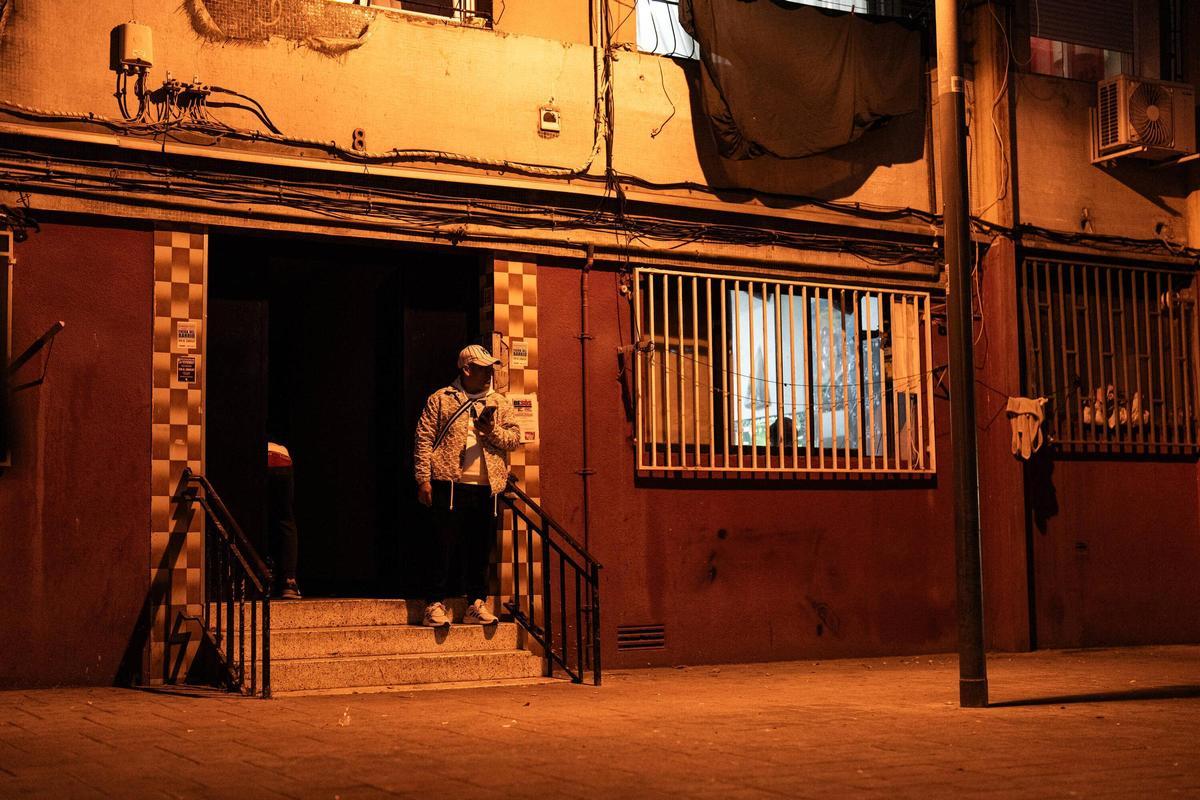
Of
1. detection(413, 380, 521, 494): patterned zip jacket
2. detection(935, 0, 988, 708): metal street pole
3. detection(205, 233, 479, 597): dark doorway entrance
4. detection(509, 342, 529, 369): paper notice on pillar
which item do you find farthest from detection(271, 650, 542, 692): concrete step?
detection(935, 0, 988, 708): metal street pole

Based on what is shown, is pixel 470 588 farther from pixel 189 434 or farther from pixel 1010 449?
pixel 1010 449

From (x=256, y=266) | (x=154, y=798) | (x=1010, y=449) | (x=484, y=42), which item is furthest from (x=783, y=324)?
(x=154, y=798)

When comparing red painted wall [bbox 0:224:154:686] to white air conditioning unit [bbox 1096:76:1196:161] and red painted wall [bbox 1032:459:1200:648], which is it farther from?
white air conditioning unit [bbox 1096:76:1196:161]

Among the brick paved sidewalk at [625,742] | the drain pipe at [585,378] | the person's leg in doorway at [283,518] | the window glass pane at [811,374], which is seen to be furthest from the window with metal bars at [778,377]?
the person's leg in doorway at [283,518]

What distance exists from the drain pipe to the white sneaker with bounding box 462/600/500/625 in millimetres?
1075

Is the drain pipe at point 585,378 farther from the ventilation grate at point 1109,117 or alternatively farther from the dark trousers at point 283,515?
the ventilation grate at point 1109,117

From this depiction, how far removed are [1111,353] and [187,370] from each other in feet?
27.4

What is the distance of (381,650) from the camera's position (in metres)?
9.66

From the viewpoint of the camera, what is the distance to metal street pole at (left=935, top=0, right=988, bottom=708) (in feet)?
27.0

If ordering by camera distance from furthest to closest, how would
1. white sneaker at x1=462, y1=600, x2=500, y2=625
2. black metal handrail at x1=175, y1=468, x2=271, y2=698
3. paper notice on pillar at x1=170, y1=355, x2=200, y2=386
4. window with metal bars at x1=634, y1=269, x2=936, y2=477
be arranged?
window with metal bars at x1=634, y1=269, x2=936, y2=477
white sneaker at x1=462, y1=600, x2=500, y2=625
paper notice on pillar at x1=170, y1=355, x2=200, y2=386
black metal handrail at x1=175, y1=468, x2=271, y2=698

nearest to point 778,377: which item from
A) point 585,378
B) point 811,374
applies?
point 811,374

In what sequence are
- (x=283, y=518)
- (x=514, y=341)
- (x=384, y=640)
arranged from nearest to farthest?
(x=384, y=640) < (x=514, y=341) < (x=283, y=518)

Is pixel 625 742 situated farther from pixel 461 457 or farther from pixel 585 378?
pixel 585 378

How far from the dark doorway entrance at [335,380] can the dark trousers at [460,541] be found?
1.67 ft
